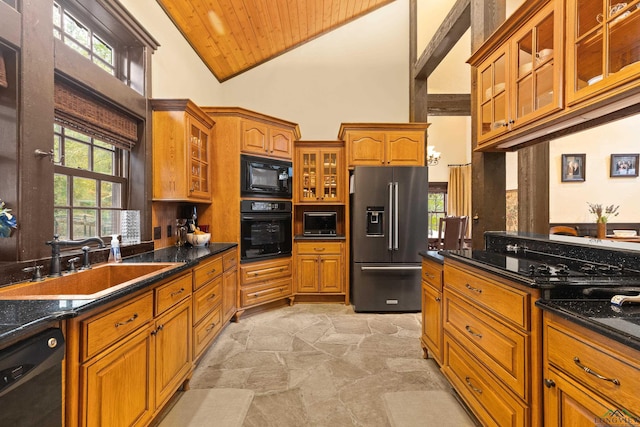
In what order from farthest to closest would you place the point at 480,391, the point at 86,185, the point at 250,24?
the point at 250,24 < the point at 86,185 < the point at 480,391

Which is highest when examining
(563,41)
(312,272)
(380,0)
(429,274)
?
(380,0)

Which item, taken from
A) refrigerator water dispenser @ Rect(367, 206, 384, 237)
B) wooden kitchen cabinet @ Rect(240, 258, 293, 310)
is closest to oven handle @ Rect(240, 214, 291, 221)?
wooden kitchen cabinet @ Rect(240, 258, 293, 310)

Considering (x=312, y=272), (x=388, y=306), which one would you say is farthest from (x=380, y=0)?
(x=388, y=306)

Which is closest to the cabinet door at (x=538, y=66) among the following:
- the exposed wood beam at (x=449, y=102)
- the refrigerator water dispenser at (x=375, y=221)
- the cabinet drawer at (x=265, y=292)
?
the refrigerator water dispenser at (x=375, y=221)

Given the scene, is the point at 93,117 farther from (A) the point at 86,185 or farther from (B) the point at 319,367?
(B) the point at 319,367

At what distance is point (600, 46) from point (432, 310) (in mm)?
1837

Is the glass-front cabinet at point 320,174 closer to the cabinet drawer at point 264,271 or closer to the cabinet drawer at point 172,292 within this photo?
the cabinet drawer at point 264,271

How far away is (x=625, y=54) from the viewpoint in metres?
1.18

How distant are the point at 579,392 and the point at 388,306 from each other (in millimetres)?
2719

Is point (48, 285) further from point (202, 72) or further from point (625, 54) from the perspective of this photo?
point (202, 72)

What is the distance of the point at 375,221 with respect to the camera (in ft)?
12.2

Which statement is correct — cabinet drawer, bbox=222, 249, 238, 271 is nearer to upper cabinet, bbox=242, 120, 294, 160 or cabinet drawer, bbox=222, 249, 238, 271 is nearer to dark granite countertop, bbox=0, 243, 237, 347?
upper cabinet, bbox=242, 120, 294, 160

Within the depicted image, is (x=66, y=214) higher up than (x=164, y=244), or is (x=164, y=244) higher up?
(x=66, y=214)

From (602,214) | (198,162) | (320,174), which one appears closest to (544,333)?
(198,162)
